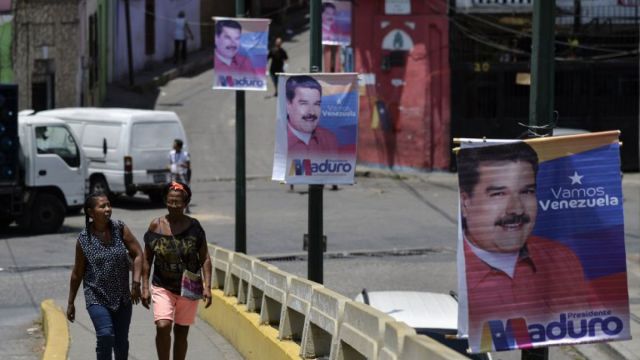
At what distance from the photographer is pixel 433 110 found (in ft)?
113

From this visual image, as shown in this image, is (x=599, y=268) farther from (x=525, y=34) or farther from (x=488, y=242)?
(x=525, y=34)

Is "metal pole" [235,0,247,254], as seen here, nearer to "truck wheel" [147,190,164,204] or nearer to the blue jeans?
the blue jeans

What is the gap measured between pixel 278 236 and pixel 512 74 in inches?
462

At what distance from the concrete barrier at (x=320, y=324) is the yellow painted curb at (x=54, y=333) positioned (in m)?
2.65

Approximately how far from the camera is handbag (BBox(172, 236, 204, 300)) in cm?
979

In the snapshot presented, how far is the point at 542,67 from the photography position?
8.37m

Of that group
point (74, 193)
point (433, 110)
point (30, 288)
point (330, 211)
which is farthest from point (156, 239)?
point (433, 110)

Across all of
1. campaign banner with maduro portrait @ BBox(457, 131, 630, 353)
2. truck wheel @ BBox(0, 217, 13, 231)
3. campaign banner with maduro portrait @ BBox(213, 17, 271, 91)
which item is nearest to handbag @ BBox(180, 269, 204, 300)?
campaign banner with maduro portrait @ BBox(457, 131, 630, 353)

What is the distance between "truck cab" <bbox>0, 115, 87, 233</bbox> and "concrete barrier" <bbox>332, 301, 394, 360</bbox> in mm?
16527

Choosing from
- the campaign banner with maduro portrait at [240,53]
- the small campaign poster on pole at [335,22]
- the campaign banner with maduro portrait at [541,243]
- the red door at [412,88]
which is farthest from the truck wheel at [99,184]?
the campaign banner with maduro portrait at [541,243]

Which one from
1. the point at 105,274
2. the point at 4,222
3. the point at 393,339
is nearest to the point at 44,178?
the point at 4,222

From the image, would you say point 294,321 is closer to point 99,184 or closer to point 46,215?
point 46,215

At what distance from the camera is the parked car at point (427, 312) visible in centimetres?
1041

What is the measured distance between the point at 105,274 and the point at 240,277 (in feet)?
12.1
